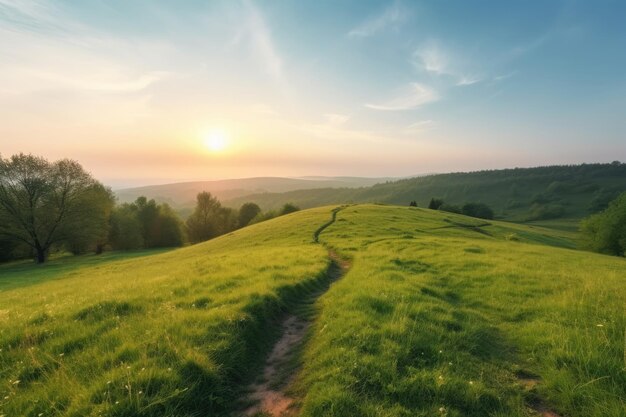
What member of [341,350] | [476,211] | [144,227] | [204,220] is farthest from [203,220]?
[341,350]

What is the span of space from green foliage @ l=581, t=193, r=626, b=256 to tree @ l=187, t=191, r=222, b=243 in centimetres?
8941

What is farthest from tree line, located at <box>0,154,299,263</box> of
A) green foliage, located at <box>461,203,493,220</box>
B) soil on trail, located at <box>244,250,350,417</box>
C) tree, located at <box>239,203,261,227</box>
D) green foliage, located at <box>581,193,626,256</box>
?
green foliage, located at <box>461,203,493,220</box>

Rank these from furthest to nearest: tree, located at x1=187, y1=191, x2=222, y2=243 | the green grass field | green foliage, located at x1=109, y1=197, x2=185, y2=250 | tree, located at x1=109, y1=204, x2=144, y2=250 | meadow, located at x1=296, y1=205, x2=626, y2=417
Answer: tree, located at x1=187, y1=191, x2=222, y2=243, green foliage, located at x1=109, y1=197, x2=185, y2=250, tree, located at x1=109, y1=204, x2=144, y2=250, meadow, located at x1=296, y1=205, x2=626, y2=417, the green grass field

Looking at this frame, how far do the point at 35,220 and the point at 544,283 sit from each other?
6849cm

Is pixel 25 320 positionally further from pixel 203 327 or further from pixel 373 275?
pixel 373 275

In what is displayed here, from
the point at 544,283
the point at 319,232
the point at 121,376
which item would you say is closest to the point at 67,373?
the point at 121,376

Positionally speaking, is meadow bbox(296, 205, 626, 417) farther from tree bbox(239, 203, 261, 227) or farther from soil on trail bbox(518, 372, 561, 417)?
tree bbox(239, 203, 261, 227)

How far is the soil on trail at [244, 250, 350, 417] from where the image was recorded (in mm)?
6027

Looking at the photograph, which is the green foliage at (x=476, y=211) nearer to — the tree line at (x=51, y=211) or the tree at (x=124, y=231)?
the tree at (x=124, y=231)

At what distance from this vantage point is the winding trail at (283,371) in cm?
605

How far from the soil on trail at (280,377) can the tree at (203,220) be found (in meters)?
87.6

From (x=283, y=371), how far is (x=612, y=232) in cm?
6504

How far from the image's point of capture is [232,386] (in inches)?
264

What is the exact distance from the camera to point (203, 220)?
305 feet
